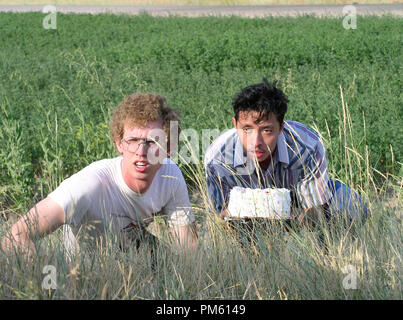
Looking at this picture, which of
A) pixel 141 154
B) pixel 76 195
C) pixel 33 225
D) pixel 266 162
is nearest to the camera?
pixel 33 225

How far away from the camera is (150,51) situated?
11352 millimetres

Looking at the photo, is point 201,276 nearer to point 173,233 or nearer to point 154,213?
point 173,233

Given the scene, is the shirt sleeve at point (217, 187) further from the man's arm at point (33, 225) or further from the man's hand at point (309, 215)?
the man's arm at point (33, 225)

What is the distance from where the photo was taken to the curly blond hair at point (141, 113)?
3.33m

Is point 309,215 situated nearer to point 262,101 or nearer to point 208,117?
point 262,101

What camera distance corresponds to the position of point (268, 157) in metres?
3.93

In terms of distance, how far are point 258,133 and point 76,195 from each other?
1228mm

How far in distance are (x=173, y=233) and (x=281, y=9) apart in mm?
22394

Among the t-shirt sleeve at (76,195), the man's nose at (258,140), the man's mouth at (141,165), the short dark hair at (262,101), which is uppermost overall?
the short dark hair at (262,101)

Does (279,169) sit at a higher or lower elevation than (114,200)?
Answer: higher

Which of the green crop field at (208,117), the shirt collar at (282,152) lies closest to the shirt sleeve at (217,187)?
the green crop field at (208,117)

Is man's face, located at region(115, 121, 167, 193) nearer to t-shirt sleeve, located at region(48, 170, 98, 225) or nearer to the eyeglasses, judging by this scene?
the eyeglasses

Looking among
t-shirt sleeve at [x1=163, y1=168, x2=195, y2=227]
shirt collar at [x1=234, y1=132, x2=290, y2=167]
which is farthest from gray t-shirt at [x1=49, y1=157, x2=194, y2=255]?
shirt collar at [x1=234, y1=132, x2=290, y2=167]

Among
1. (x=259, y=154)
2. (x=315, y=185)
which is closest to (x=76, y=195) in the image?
(x=259, y=154)
